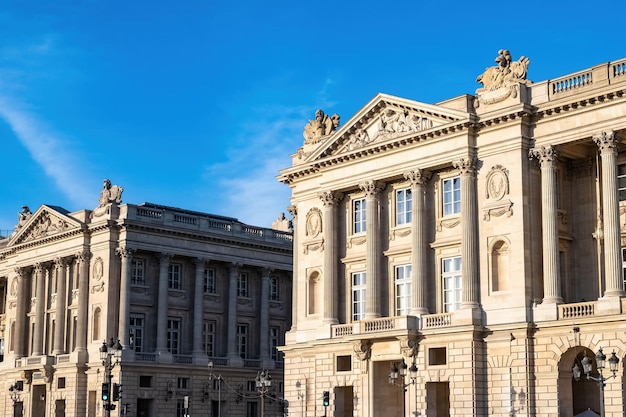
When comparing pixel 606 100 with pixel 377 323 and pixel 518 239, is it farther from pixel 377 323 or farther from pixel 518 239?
pixel 377 323

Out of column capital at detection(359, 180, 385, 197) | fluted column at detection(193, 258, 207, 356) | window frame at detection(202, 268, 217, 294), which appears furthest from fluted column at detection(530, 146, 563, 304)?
window frame at detection(202, 268, 217, 294)

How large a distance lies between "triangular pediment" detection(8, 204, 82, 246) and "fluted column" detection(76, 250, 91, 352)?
2.49m

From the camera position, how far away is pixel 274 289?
88.2 m

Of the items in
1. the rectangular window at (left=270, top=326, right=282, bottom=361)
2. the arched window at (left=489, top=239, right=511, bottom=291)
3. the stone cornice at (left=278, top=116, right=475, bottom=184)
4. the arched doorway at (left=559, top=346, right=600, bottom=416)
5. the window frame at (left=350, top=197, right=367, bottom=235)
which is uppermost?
the stone cornice at (left=278, top=116, right=475, bottom=184)

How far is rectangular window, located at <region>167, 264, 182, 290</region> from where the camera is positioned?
267ft

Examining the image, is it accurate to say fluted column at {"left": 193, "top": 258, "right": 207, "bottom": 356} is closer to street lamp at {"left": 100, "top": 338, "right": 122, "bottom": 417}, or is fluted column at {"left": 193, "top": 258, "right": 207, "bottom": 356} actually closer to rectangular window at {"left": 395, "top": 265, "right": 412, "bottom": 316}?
rectangular window at {"left": 395, "top": 265, "right": 412, "bottom": 316}

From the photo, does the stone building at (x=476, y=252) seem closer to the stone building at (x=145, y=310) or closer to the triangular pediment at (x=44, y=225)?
the stone building at (x=145, y=310)

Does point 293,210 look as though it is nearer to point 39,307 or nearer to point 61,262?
point 61,262

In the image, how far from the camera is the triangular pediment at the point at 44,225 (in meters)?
82.9

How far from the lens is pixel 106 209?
79.7 m

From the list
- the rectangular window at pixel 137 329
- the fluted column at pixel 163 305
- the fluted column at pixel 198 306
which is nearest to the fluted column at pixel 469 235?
the fluted column at pixel 163 305

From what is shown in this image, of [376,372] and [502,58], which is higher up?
[502,58]

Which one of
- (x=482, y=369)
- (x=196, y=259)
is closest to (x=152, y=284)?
(x=196, y=259)

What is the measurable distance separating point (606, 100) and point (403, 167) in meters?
12.0
